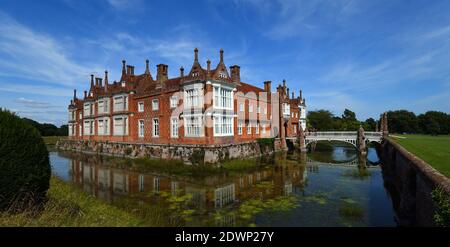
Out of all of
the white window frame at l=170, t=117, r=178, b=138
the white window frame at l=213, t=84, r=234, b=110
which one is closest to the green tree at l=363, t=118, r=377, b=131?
the white window frame at l=213, t=84, r=234, b=110

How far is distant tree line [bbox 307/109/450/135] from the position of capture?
63.2 meters

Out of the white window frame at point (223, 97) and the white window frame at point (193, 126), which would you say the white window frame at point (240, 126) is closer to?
the white window frame at point (223, 97)

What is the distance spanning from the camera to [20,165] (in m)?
7.57

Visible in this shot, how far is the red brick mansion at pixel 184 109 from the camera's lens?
2495cm

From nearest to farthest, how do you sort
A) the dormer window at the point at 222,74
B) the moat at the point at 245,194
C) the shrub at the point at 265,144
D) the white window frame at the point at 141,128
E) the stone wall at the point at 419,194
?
the stone wall at the point at 419,194 → the moat at the point at 245,194 → the dormer window at the point at 222,74 → the white window frame at the point at 141,128 → the shrub at the point at 265,144

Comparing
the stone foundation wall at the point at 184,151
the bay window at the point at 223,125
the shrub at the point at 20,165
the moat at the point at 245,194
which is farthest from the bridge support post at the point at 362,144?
the shrub at the point at 20,165

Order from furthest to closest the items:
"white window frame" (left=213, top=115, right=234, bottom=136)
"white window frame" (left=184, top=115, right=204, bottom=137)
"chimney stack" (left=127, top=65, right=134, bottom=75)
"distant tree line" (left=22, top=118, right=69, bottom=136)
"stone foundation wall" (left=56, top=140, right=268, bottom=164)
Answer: "distant tree line" (left=22, top=118, right=69, bottom=136)
"chimney stack" (left=127, top=65, right=134, bottom=75)
"white window frame" (left=213, top=115, right=234, bottom=136)
"white window frame" (left=184, top=115, right=204, bottom=137)
"stone foundation wall" (left=56, top=140, right=268, bottom=164)

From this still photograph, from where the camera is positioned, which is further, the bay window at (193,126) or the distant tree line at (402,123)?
the distant tree line at (402,123)

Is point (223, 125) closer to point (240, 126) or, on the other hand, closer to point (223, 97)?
point (223, 97)

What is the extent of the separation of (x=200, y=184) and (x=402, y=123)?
7575 cm

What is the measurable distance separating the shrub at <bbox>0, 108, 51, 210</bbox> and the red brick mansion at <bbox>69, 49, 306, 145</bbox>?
16.6m

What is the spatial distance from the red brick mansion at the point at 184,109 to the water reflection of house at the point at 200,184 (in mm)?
6106

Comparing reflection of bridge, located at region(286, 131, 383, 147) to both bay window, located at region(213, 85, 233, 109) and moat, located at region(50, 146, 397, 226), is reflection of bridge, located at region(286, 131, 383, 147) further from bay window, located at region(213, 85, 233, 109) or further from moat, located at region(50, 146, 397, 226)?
bay window, located at region(213, 85, 233, 109)
